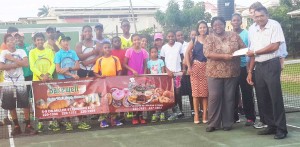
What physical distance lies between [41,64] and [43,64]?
0.04 metres

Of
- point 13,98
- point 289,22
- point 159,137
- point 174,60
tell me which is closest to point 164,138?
point 159,137

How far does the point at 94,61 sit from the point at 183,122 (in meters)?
2.05

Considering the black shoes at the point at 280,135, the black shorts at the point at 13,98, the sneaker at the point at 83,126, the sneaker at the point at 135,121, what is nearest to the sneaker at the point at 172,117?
the sneaker at the point at 135,121

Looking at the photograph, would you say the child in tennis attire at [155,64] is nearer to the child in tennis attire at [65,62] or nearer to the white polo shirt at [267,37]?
the child in tennis attire at [65,62]

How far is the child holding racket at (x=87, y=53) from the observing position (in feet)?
24.3

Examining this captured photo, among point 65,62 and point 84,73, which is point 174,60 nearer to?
point 84,73

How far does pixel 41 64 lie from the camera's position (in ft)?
22.9

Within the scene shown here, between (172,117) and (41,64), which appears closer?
(41,64)

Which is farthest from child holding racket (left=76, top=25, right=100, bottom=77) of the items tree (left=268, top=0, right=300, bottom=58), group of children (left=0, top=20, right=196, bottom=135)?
tree (left=268, top=0, right=300, bottom=58)

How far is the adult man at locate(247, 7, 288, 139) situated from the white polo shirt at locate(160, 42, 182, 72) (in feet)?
6.36

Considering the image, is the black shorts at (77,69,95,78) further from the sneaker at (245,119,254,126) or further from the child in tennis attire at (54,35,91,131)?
the sneaker at (245,119,254,126)

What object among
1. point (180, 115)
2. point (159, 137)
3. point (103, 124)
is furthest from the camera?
point (180, 115)

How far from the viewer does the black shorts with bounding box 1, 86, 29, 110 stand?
6656mm

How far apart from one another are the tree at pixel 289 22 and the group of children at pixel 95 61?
54.4 feet
